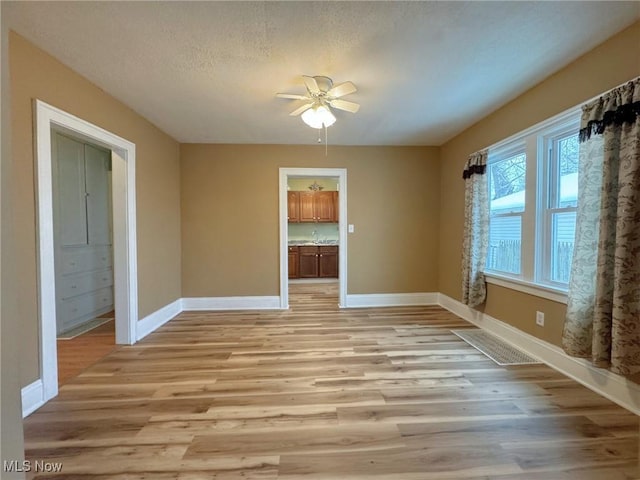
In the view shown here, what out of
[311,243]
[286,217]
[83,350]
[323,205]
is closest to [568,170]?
[286,217]

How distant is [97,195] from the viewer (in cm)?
402

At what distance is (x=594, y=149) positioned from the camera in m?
2.02

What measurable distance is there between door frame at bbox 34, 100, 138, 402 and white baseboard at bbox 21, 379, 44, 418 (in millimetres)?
36

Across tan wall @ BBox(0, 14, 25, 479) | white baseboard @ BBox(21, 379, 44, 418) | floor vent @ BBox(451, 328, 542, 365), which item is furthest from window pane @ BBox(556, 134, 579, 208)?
white baseboard @ BBox(21, 379, 44, 418)

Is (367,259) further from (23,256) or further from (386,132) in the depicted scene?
(23,256)

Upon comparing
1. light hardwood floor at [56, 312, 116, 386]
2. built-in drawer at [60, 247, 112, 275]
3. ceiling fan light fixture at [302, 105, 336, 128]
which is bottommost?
light hardwood floor at [56, 312, 116, 386]

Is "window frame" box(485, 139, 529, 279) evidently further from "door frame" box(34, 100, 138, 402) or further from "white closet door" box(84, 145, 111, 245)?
"white closet door" box(84, 145, 111, 245)

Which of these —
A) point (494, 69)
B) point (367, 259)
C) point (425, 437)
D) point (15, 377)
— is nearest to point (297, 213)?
point (367, 259)

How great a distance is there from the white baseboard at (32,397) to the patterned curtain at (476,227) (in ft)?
12.9

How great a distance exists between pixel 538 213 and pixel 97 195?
206 inches

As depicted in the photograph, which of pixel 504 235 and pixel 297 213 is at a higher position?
pixel 297 213

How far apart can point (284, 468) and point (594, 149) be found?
2.76 meters

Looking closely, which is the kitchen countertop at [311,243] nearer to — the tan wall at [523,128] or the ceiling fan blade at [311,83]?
the tan wall at [523,128]

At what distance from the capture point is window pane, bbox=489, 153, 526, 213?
296 centimetres
